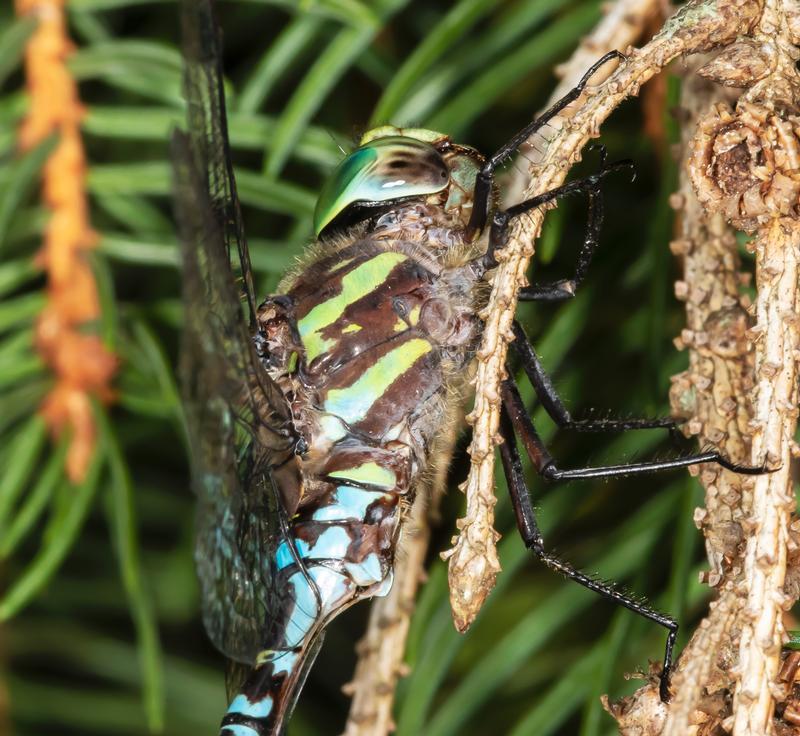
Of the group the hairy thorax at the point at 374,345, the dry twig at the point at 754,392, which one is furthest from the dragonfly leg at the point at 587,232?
the dry twig at the point at 754,392

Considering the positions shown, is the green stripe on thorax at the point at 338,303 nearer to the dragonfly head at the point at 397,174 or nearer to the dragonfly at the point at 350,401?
the dragonfly at the point at 350,401

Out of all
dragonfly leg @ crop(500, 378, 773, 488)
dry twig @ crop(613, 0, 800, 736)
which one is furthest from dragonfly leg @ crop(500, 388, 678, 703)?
dry twig @ crop(613, 0, 800, 736)

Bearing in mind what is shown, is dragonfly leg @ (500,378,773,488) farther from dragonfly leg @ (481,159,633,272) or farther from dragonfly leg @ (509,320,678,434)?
dragonfly leg @ (481,159,633,272)

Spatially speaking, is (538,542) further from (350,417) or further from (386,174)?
(386,174)

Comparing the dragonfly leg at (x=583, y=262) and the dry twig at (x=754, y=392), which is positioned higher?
the dragonfly leg at (x=583, y=262)

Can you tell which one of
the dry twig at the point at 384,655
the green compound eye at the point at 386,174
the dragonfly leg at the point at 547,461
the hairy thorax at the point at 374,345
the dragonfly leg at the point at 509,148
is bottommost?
the dry twig at the point at 384,655
